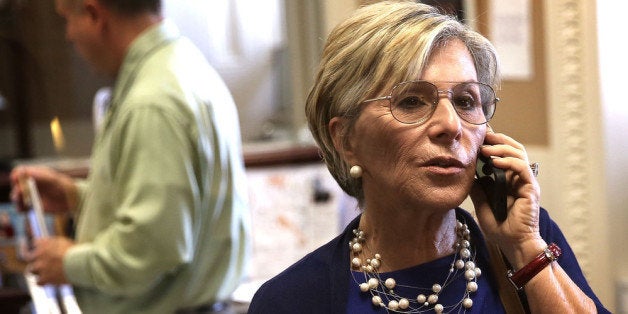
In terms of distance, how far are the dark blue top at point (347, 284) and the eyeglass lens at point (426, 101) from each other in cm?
18

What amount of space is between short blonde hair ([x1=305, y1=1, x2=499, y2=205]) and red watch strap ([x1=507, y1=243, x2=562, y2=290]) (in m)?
0.24

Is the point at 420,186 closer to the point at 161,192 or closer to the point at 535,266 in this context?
the point at 535,266

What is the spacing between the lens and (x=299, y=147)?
4297mm

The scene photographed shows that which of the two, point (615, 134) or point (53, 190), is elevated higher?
point (615, 134)

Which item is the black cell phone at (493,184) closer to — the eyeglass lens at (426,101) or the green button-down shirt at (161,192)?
the eyeglass lens at (426,101)

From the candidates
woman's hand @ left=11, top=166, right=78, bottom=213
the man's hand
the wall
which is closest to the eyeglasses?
the wall

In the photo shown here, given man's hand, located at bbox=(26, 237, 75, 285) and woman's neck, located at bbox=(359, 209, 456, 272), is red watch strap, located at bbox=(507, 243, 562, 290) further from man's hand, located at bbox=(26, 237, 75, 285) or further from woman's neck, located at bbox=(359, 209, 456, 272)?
man's hand, located at bbox=(26, 237, 75, 285)

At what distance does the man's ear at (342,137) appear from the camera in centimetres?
134

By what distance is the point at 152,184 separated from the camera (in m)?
1.98

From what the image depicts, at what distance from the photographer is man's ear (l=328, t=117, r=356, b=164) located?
4.40 ft

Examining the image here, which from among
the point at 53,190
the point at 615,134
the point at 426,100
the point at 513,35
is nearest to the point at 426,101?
the point at 426,100

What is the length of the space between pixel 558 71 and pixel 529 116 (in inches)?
5.7

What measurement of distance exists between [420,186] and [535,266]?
170 mm

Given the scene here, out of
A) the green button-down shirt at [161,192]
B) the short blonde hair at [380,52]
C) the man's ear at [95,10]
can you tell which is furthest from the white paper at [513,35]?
the man's ear at [95,10]
